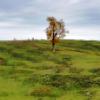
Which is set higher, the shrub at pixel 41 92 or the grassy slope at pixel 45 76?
the grassy slope at pixel 45 76

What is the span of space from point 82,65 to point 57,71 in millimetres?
10810

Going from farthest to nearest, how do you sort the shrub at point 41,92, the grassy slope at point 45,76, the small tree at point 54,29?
1. the small tree at point 54,29
2. the shrub at point 41,92
3. the grassy slope at point 45,76

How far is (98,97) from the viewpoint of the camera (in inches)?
1930

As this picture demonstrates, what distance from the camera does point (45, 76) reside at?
70.6 meters

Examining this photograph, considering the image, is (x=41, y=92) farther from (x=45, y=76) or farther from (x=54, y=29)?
(x=54, y=29)

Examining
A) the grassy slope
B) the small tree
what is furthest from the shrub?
the small tree

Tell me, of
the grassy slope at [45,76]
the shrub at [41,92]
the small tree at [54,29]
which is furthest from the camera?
the small tree at [54,29]

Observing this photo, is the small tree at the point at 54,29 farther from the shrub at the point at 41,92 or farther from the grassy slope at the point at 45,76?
the shrub at the point at 41,92

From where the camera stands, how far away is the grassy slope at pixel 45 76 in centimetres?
5569

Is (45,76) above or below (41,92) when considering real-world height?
above

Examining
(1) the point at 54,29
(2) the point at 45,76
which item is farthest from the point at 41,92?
(1) the point at 54,29

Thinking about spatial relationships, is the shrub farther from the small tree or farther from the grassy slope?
the small tree

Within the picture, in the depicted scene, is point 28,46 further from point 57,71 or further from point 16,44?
point 57,71

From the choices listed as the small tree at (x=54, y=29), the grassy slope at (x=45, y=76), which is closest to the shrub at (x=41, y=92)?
the grassy slope at (x=45, y=76)
